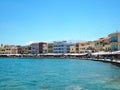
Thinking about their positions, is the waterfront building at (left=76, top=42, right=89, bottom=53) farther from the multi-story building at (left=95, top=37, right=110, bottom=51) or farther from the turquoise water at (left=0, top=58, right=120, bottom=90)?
the turquoise water at (left=0, top=58, right=120, bottom=90)

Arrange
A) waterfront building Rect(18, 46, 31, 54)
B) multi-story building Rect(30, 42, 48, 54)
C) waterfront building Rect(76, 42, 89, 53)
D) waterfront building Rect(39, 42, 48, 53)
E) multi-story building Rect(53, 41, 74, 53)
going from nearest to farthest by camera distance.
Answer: waterfront building Rect(76, 42, 89, 53), multi-story building Rect(53, 41, 74, 53), waterfront building Rect(39, 42, 48, 53), multi-story building Rect(30, 42, 48, 54), waterfront building Rect(18, 46, 31, 54)

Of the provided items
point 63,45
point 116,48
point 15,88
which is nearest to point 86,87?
point 15,88

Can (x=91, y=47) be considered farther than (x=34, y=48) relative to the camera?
No

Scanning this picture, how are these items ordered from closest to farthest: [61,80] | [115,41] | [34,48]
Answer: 1. [61,80]
2. [115,41]
3. [34,48]

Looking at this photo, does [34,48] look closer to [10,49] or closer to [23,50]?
[23,50]

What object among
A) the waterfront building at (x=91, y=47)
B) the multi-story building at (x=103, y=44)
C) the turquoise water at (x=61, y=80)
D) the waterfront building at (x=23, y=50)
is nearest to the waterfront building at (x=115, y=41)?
the multi-story building at (x=103, y=44)

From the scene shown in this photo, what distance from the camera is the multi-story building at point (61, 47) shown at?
157 m

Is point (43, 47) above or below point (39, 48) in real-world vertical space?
above

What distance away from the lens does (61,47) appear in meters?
158

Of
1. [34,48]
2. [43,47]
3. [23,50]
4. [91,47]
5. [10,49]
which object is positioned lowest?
[23,50]

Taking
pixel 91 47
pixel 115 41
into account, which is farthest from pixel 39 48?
pixel 115 41

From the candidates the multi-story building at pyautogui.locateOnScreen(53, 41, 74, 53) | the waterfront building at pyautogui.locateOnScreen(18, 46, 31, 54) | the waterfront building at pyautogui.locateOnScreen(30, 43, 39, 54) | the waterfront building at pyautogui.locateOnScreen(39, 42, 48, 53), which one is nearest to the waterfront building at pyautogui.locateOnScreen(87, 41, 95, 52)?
the multi-story building at pyautogui.locateOnScreen(53, 41, 74, 53)

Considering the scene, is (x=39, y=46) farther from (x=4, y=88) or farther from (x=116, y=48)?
(x=4, y=88)

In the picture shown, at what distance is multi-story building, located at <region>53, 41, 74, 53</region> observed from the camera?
157 meters
